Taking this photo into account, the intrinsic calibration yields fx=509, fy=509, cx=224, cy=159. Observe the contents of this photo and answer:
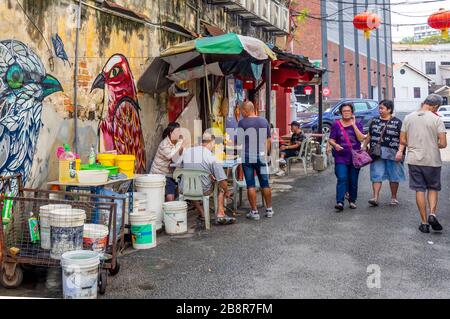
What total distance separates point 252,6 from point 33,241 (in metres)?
9.41

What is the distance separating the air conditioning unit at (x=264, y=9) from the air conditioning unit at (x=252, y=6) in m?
0.26

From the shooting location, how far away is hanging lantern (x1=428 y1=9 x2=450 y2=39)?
603 inches

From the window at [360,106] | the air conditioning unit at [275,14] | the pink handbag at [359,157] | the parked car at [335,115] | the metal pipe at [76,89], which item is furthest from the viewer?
the window at [360,106]

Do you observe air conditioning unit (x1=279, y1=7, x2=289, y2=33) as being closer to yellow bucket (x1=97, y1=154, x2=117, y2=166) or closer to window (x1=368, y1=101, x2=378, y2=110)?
window (x1=368, y1=101, x2=378, y2=110)

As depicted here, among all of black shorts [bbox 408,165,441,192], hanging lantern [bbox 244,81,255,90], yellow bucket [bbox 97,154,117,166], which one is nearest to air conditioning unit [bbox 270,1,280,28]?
hanging lantern [bbox 244,81,255,90]

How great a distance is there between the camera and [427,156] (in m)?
6.95

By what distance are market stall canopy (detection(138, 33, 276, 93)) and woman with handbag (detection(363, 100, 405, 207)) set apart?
7.00ft

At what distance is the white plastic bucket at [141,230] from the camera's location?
6312mm

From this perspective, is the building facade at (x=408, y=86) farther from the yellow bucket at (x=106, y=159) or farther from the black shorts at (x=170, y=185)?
the yellow bucket at (x=106, y=159)

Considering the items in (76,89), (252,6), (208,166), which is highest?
(252,6)

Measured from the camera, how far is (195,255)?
605cm

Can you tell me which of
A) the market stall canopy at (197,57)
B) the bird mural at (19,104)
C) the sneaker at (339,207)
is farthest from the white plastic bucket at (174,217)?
the sneaker at (339,207)

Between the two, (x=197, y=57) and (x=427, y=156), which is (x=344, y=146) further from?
(x=197, y=57)

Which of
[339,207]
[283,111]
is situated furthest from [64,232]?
[283,111]
